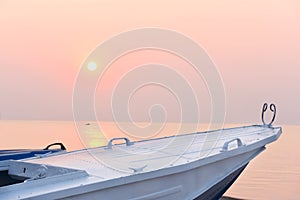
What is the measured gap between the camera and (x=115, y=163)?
17.0 ft

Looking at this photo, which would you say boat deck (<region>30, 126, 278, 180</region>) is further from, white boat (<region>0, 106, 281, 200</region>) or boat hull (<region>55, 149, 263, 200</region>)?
boat hull (<region>55, 149, 263, 200</region>)

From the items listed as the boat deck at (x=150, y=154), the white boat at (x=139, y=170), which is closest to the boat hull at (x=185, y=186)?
the white boat at (x=139, y=170)

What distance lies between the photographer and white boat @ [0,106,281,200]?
398 centimetres

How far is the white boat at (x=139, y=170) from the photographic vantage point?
3984 millimetres

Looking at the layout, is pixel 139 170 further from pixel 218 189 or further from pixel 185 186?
pixel 218 189

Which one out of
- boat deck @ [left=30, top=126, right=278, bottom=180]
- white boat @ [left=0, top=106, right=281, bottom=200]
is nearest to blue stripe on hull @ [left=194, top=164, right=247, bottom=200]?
white boat @ [left=0, top=106, right=281, bottom=200]

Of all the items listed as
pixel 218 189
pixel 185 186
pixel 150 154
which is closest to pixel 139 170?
pixel 185 186

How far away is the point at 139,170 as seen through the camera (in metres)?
4.57

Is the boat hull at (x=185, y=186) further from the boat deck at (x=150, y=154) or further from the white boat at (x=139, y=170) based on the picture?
the boat deck at (x=150, y=154)

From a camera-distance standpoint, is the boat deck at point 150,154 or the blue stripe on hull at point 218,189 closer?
the boat deck at point 150,154


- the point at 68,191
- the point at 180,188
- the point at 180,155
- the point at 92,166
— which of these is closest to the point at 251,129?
the point at 180,155

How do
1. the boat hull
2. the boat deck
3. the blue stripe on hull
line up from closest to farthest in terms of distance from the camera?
the boat hull < the boat deck < the blue stripe on hull

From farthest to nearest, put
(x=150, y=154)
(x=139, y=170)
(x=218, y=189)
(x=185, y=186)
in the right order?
(x=218, y=189) → (x=150, y=154) → (x=185, y=186) → (x=139, y=170)

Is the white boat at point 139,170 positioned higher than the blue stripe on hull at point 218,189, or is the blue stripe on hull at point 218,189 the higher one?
the white boat at point 139,170
